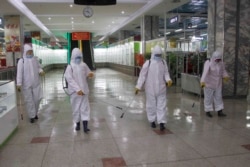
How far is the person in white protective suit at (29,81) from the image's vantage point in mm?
5230

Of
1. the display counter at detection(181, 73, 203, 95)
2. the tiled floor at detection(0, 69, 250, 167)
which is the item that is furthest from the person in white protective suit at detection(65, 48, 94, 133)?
the display counter at detection(181, 73, 203, 95)

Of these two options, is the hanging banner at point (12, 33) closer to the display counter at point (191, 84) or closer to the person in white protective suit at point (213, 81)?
the display counter at point (191, 84)

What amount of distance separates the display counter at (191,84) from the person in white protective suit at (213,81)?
198cm

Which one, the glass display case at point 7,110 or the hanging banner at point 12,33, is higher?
the hanging banner at point 12,33

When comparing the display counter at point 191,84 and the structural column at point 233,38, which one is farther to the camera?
the display counter at point 191,84

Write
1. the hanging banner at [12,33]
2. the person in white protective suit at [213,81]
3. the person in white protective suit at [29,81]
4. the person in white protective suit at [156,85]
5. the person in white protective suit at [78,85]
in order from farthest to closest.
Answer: the hanging banner at [12,33] < the person in white protective suit at [213,81] < the person in white protective suit at [29,81] < the person in white protective suit at [156,85] < the person in white protective suit at [78,85]

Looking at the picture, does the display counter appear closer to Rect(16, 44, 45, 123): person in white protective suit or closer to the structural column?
the structural column

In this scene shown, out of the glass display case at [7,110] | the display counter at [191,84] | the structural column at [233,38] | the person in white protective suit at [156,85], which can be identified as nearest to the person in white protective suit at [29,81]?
the glass display case at [7,110]

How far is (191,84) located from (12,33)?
31.1 feet

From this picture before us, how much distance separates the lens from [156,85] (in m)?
4.72

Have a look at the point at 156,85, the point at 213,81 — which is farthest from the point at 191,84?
the point at 156,85

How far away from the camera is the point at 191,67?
9703mm

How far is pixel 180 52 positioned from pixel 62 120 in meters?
6.74

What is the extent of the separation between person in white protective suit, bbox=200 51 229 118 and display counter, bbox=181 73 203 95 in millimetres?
1983
